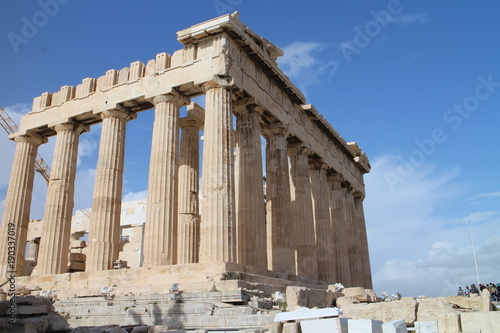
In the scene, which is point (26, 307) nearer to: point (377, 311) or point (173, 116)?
point (377, 311)

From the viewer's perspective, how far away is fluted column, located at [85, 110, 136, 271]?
22.7m

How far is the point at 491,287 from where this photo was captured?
2630 cm

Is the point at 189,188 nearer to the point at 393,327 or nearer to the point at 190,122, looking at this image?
the point at 190,122

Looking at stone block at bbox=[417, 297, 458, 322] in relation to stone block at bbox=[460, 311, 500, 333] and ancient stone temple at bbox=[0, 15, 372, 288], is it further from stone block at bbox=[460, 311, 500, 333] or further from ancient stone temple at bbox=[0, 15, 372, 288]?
ancient stone temple at bbox=[0, 15, 372, 288]

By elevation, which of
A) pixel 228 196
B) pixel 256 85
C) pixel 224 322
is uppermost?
pixel 256 85

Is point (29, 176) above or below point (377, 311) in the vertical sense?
above

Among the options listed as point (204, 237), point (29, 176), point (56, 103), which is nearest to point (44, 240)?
point (29, 176)

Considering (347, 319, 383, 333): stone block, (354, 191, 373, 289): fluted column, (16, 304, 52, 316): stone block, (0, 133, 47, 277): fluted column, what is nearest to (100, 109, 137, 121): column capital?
(0, 133, 47, 277): fluted column

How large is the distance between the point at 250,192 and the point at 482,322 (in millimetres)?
14282

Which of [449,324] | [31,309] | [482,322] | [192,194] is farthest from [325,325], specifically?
[192,194]

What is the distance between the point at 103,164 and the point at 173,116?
14.3 feet

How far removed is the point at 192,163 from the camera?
26.5 meters

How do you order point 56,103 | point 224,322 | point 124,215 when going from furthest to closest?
point 124,215 → point 56,103 → point 224,322

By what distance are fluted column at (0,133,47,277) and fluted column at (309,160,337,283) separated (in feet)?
58.1
